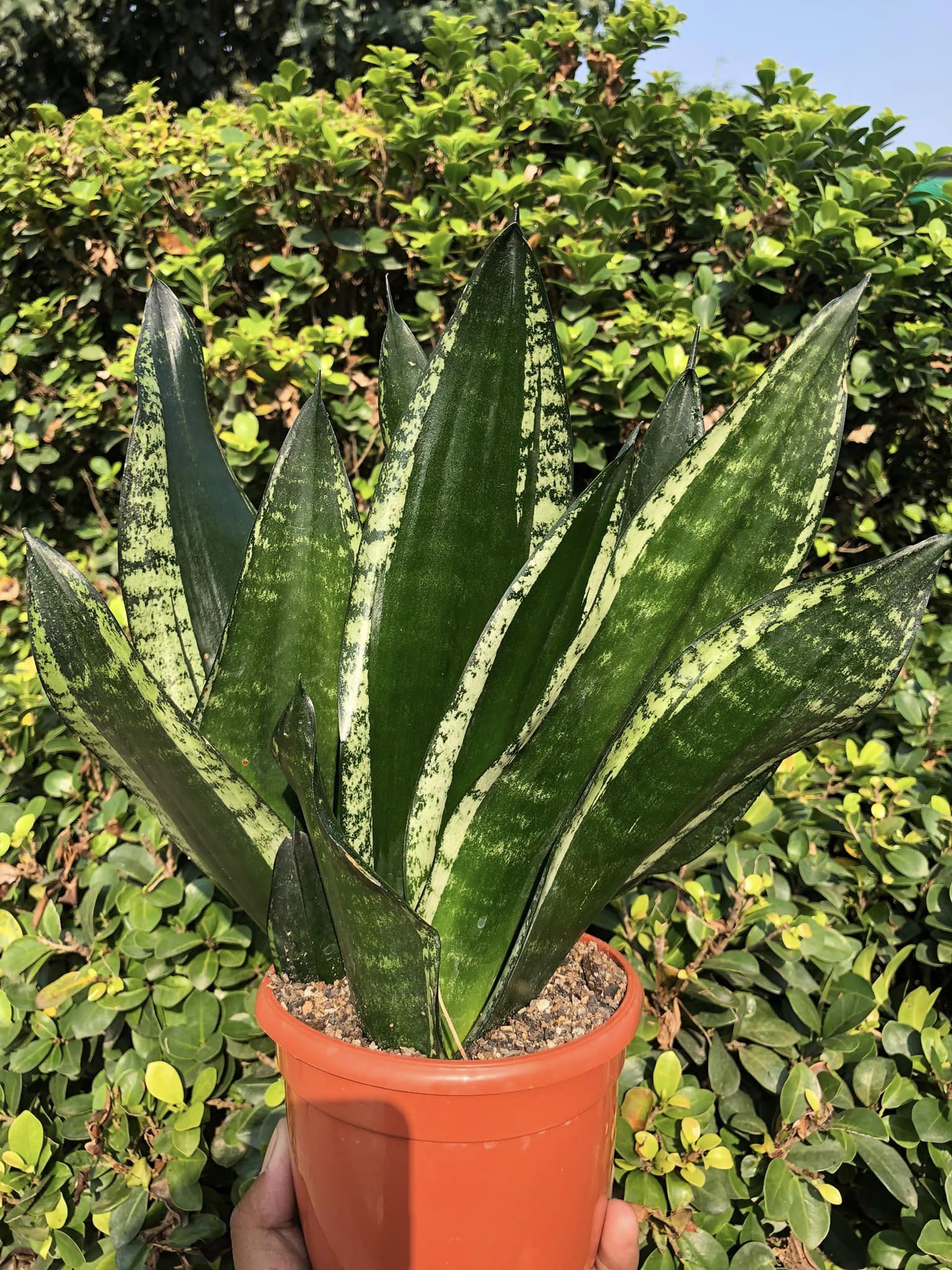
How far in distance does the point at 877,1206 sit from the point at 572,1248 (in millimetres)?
584

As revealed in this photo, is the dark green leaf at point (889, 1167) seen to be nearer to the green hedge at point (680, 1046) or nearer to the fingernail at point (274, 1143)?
the green hedge at point (680, 1046)

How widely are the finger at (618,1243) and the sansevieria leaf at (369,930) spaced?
0.89 ft

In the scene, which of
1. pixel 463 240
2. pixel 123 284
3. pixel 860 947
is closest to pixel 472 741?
pixel 860 947

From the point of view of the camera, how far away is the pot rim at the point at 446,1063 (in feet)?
1.43

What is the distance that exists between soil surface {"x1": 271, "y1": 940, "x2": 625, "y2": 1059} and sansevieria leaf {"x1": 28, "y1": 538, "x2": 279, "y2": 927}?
3.5 inches

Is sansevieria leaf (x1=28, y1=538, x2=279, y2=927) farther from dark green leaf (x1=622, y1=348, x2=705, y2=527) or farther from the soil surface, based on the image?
dark green leaf (x1=622, y1=348, x2=705, y2=527)

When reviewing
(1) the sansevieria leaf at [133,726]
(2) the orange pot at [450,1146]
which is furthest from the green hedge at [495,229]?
(2) the orange pot at [450,1146]

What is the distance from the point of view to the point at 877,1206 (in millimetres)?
915

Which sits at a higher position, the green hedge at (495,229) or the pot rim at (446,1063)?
the green hedge at (495,229)

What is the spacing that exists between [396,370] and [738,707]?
1.23 ft

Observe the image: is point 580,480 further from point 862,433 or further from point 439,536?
point 439,536

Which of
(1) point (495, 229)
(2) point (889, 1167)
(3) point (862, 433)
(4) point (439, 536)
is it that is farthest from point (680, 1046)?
(1) point (495, 229)

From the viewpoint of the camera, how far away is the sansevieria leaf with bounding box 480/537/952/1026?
37 centimetres

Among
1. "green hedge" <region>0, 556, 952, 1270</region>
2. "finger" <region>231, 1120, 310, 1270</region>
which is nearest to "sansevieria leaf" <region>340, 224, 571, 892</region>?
"finger" <region>231, 1120, 310, 1270</region>
